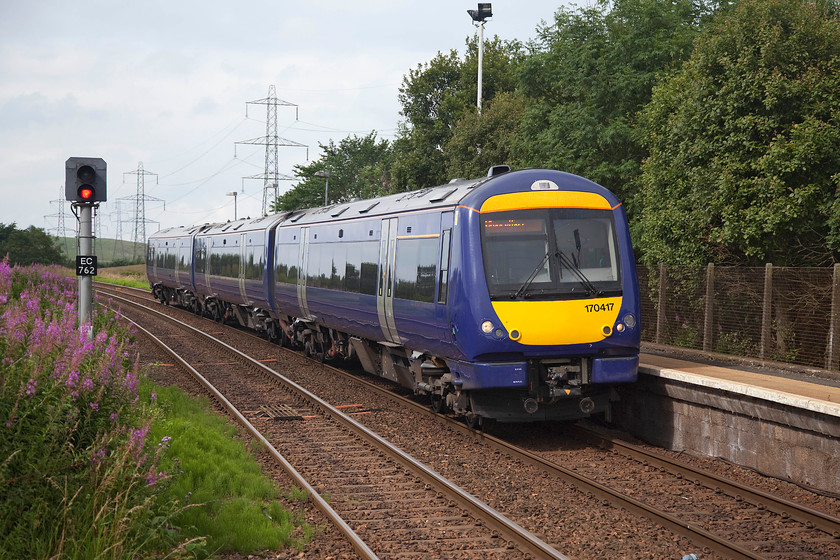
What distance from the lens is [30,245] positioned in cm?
5234

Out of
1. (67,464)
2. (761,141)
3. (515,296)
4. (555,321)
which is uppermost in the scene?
(761,141)

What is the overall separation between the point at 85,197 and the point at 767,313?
40.1ft

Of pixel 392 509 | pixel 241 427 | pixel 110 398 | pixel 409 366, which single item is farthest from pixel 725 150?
pixel 110 398

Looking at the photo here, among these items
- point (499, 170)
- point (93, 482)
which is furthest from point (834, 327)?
point (93, 482)

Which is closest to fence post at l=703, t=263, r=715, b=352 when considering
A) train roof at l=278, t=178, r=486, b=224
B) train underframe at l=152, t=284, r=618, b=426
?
train underframe at l=152, t=284, r=618, b=426

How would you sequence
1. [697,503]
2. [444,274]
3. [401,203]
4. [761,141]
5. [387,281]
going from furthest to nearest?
1. [761,141]
2. [401,203]
3. [387,281]
4. [444,274]
5. [697,503]

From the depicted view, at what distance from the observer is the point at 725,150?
18.0m

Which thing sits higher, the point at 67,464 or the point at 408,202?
the point at 408,202

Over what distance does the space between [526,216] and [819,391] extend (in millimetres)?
3980

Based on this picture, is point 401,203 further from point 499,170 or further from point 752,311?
point 752,311

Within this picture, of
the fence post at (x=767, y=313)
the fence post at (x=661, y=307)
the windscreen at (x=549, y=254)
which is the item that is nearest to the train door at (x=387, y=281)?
the windscreen at (x=549, y=254)

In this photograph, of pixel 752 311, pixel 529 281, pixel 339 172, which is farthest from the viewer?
pixel 339 172

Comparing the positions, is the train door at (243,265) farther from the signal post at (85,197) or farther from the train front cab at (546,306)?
the train front cab at (546,306)

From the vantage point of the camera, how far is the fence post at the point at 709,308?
18.4 meters
